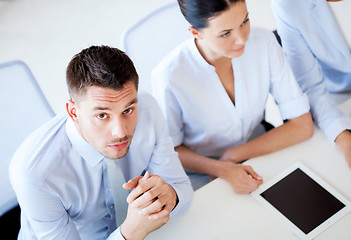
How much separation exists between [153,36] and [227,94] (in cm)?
44

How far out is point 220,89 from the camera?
156 centimetres

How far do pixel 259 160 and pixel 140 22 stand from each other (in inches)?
30.4

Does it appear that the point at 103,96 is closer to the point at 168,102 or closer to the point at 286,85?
the point at 168,102

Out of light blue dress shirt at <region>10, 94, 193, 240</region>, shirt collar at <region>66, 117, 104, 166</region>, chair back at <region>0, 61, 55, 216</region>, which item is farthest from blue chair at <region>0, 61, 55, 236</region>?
shirt collar at <region>66, 117, 104, 166</region>

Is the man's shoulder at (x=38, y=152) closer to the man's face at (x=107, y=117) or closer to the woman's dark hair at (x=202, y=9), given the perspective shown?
the man's face at (x=107, y=117)

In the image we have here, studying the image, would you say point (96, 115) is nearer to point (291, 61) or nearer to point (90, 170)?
point (90, 170)

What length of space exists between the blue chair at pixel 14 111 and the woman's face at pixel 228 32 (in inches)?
28.0

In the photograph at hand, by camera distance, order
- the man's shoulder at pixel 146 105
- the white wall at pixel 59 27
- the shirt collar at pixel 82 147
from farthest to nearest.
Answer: the white wall at pixel 59 27, the man's shoulder at pixel 146 105, the shirt collar at pixel 82 147

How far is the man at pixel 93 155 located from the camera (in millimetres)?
1146

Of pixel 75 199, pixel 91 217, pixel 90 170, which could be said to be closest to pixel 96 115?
pixel 90 170

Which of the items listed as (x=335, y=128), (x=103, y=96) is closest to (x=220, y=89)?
(x=335, y=128)

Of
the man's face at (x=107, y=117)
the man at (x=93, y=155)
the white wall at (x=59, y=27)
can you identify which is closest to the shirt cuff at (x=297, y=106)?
the man at (x=93, y=155)

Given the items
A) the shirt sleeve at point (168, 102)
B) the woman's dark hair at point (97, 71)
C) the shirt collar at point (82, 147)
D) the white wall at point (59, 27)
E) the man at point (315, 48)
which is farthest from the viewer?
the white wall at point (59, 27)

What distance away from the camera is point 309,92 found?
1.71 m
